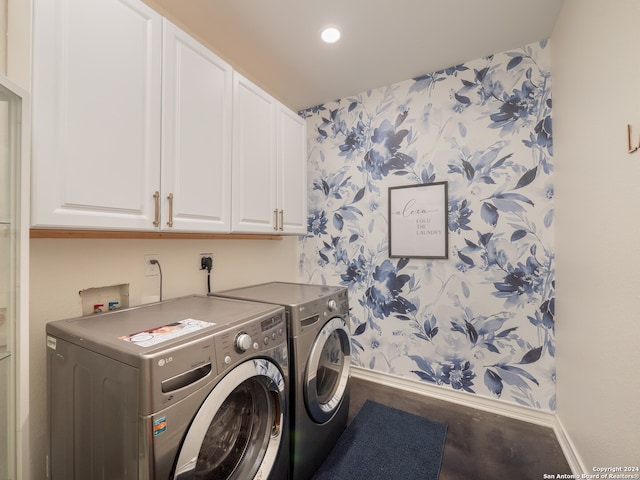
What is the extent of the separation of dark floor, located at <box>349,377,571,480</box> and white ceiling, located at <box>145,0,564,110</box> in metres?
2.60

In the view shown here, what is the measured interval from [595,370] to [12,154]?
96.8 inches

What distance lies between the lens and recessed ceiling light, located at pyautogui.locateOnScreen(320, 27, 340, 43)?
1.82 metres

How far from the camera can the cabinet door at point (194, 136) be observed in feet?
4.31

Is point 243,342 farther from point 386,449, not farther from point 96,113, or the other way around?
point 386,449

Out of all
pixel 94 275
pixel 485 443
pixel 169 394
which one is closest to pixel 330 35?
pixel 94 275

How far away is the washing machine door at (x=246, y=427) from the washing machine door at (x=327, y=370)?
234 millimetres

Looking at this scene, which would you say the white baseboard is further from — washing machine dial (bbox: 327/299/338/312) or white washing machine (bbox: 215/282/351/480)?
washing machine dial (bbox: 327/299/338/312)

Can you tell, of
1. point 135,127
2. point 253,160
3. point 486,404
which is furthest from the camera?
point 486,404

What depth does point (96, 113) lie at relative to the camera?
1.06 meters

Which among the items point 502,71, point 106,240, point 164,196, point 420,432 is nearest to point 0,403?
point 106,240

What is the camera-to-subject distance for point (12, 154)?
0.88 m

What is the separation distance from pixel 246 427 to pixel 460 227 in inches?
76.2

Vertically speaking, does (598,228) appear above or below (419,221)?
below

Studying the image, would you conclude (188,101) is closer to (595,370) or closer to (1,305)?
(1,305)
